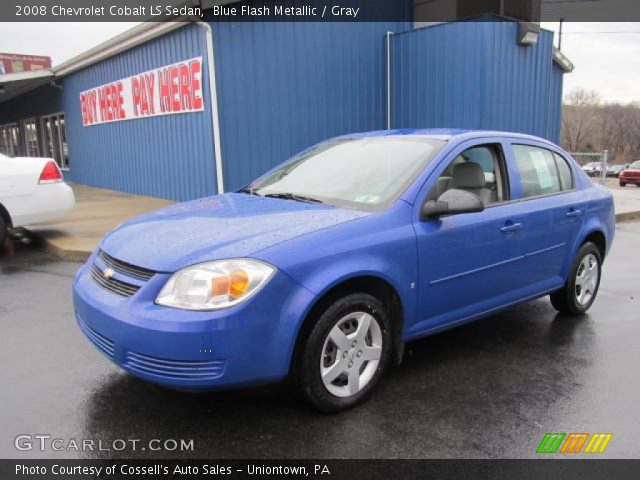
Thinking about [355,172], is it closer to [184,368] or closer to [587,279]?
[184,368]

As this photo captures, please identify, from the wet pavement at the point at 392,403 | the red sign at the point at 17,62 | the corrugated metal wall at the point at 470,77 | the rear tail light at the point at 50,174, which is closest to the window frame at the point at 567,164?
the wet pavement at the point at 392,403

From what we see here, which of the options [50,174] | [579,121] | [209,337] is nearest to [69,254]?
[50,174]

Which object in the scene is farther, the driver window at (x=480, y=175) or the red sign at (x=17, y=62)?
the red sign at (x=17, y=62)

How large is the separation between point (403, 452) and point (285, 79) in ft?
28.0

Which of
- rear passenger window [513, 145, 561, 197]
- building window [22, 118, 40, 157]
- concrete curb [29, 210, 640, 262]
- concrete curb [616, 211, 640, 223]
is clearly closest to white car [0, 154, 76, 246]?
concrete curb [29, 210, 640, 262]

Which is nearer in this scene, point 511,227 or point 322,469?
point 322,469

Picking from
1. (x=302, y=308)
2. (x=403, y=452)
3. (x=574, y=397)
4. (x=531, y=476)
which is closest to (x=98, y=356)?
(x=302, y=308)

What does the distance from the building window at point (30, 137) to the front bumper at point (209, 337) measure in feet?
70.4

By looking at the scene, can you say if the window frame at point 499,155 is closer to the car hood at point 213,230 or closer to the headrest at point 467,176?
the headrest at point 467,176

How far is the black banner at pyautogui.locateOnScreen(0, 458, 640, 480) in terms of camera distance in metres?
2.55

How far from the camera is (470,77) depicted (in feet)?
34.1

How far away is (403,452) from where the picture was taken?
107 inches

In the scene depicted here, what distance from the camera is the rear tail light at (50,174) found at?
7543 millimetres

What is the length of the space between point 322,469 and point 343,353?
65cm
